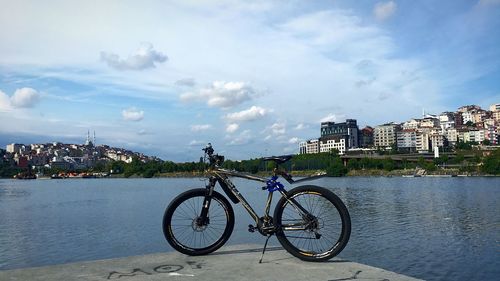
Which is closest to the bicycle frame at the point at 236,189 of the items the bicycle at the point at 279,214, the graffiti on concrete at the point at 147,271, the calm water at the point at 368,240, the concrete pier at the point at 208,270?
the bicycle at the point at 279,214

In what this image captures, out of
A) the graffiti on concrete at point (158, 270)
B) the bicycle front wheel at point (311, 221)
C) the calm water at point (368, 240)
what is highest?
the bicycle front wheel at point (311, 221)

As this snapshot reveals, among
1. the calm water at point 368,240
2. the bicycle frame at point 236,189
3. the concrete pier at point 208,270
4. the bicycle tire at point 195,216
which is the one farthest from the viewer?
the calm water at point 368,240

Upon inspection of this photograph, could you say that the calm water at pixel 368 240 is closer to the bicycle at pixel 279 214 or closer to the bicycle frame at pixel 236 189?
the bicycle at pixel 279 214

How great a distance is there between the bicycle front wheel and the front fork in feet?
3.70

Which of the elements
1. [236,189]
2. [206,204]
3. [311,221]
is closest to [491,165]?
[311,221]

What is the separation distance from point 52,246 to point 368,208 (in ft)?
84.3

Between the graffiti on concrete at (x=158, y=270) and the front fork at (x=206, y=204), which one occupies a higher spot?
the front fork at (x=206, y=204)

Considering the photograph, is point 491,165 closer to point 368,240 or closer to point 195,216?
point 368,240

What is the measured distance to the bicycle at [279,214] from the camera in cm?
707

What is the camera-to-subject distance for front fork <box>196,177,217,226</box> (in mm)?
7624

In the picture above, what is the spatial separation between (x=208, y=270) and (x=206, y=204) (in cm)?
147

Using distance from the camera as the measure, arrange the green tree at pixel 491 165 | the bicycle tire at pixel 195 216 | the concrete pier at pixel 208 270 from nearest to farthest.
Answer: the concrete pier at pixel 208 270 → the bicycle tire at pixel 195 216 → the green tree at pixel 491 165

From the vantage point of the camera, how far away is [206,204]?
7.67 metres

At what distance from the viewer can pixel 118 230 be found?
28125mm
